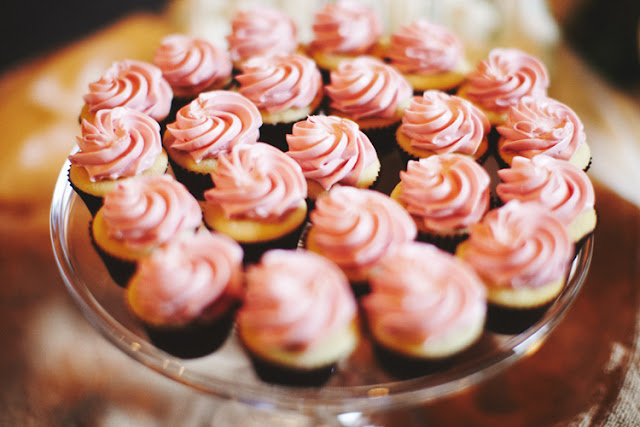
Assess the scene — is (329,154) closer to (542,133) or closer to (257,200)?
(257,200)

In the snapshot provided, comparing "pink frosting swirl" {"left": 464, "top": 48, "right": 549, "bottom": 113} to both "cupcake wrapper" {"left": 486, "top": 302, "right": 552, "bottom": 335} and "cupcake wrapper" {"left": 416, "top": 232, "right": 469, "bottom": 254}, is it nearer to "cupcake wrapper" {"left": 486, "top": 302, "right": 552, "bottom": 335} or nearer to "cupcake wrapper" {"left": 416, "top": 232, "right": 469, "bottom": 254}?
"cupcake wrapper" {"left": 416, "top": 232, "right": 469, "bottom": 254}

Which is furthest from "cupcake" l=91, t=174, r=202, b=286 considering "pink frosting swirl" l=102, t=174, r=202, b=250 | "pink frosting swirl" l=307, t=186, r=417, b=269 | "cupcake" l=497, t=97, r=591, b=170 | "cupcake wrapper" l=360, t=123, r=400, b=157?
"cupcake" l=497, t=97, r=591, b=170

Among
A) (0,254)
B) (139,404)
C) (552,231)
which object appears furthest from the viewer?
(0,254)

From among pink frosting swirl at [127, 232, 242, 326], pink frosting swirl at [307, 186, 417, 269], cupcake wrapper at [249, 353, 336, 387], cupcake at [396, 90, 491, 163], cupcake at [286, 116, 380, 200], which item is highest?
cupcake at [396, 90, 491, 163]

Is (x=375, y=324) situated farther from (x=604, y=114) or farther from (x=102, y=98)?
(x=604, y=114)

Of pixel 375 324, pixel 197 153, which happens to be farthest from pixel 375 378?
pixel 197 153

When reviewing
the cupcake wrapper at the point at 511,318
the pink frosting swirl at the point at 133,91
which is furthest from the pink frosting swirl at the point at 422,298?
the pink frosting swirl at the point at 133,91

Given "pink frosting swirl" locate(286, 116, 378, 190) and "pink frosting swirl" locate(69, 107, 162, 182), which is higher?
"pink frosting swirl" locate(286, 116, 378, 190)
